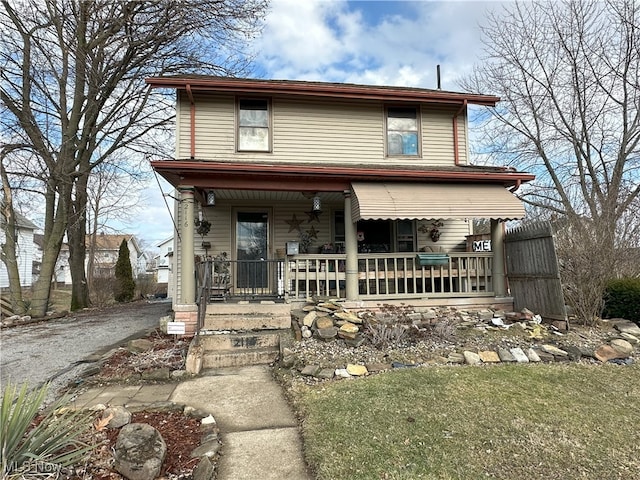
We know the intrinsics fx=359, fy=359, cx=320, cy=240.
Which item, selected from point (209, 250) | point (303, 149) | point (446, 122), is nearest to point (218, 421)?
point (209, 250)

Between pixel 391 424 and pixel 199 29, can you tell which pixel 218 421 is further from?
pixel 199 29

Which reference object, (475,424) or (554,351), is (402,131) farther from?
(475,424)

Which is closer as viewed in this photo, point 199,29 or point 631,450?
point 631,450

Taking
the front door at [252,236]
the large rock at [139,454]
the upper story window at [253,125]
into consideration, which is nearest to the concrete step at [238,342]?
the large rock at [139,454]

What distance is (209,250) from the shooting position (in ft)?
30.5

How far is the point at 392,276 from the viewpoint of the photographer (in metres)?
7.89

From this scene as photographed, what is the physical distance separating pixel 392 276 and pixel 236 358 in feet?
12.5

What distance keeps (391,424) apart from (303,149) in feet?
22.8

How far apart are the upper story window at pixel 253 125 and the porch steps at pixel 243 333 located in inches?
156

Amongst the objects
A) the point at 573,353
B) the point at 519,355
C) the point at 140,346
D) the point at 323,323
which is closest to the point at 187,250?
the point at 140,346

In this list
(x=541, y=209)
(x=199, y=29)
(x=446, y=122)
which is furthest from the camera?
(x=541, y=209)

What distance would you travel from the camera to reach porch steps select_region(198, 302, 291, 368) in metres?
5.74

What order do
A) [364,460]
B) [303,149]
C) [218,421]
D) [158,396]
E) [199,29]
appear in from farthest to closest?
[199,29] < [303,149] < [158,396] < [218,421] < [364,460]

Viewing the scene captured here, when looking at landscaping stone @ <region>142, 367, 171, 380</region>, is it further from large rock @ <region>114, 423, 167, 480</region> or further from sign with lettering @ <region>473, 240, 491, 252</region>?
sign with lettering @ <region>473, 240, 491, 252</region>
